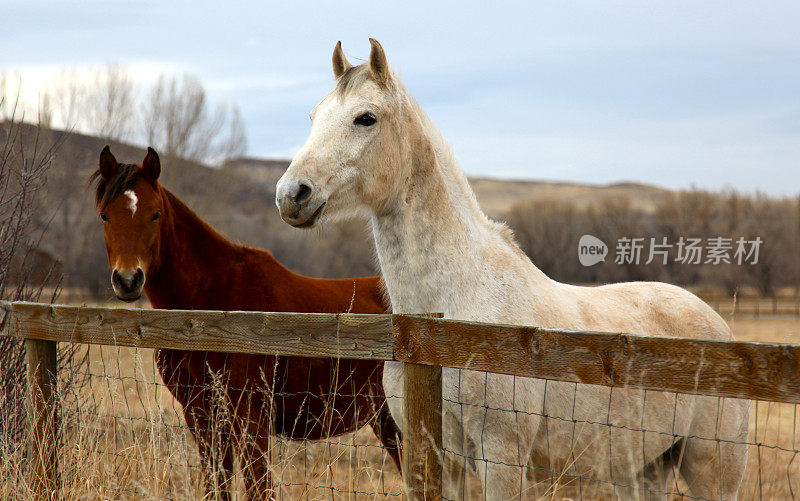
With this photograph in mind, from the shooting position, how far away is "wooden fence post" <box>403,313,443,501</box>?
2713mm

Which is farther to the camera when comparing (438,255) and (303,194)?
(438,255)

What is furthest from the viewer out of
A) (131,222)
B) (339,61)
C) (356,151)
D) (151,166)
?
(151,166)

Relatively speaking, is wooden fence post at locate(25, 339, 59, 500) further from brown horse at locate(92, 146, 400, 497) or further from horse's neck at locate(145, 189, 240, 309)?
horse's neck at locate(145, 189, 240, 309)

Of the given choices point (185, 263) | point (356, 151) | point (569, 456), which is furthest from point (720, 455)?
point (185, 263)

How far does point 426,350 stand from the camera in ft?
8.79

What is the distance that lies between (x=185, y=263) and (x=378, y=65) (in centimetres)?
218

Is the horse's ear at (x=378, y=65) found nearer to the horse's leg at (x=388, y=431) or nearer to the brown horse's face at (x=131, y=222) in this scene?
the brown horse's face at (x=131, y=222)

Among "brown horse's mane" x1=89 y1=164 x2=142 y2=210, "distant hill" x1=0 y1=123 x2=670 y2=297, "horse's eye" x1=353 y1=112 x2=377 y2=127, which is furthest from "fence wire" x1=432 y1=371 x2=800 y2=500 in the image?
"distant hill" x1=0 y1=123 x2=670 y2=297

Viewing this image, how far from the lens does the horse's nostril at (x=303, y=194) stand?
3102 mm

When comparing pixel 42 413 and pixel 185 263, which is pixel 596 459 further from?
pixel 42 413

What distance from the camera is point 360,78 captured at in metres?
3.43

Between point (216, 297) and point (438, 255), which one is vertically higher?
point (438, 255)

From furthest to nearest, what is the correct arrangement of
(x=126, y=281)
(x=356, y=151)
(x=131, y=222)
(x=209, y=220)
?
(x=209, y=220), (x=131, y=222), (x=126, y=281), (x=356, y=151)

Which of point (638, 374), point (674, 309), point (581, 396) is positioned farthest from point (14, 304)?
point (674, 309)
